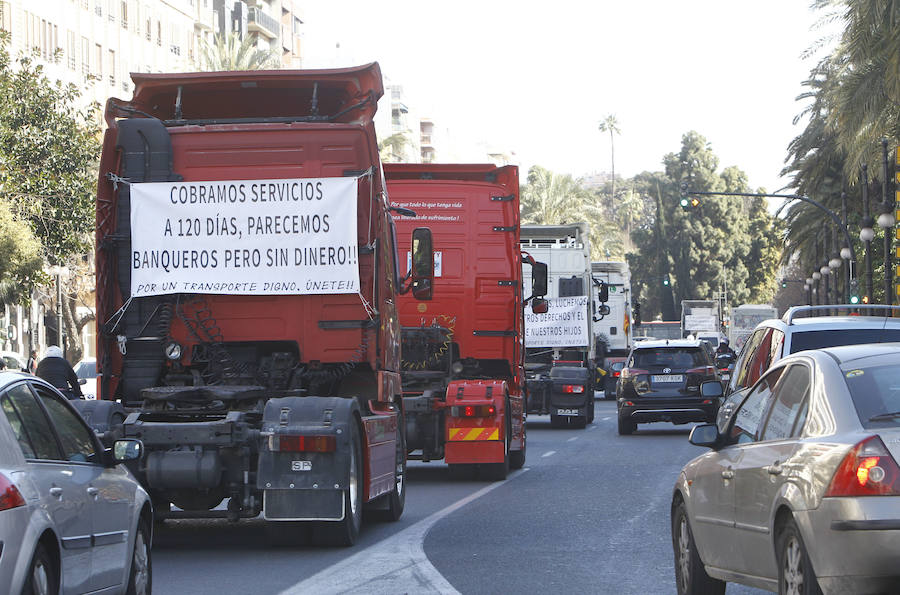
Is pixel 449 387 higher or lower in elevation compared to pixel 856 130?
lower

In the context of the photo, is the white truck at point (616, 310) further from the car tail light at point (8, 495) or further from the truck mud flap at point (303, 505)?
the car tail light at point (8, 495)

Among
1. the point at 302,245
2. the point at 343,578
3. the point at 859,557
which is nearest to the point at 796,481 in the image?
the point at 859,557

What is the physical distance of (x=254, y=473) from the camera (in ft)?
38.9

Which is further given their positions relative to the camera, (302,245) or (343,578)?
(302,245)

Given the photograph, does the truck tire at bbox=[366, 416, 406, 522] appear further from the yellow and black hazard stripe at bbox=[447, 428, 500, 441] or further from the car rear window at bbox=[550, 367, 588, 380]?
the car rear window at bbox=[550, 367, 588, 380]

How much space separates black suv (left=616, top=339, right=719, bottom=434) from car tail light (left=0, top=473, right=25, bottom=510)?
22.6 meters

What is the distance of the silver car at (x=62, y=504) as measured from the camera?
624 centimetres

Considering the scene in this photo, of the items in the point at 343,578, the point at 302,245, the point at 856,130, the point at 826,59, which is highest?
the point at 826,59

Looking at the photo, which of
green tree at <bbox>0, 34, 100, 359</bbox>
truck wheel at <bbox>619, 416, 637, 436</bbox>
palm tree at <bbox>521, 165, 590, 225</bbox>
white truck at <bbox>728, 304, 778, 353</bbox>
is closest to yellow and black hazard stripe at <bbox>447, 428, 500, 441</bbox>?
truck wheel at <bbox>619, 416, 637, 436</bbox>

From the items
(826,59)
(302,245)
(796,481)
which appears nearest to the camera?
(796,481)

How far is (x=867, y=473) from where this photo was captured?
246 inches

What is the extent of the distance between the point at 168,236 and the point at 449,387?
5.85 meters

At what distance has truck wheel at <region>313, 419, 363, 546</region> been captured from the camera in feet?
39.0

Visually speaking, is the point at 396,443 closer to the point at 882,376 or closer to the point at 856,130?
the point at 882,376
